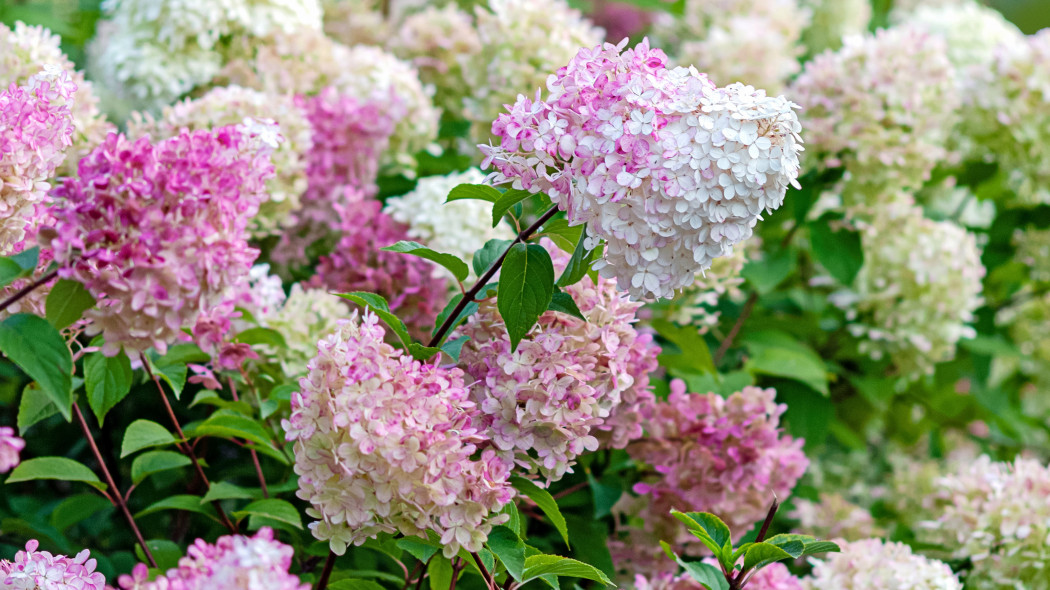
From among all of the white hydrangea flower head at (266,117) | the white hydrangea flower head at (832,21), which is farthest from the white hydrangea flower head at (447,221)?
the white hydrangea flower head at (832,21)

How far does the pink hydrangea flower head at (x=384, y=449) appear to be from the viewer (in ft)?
2.35

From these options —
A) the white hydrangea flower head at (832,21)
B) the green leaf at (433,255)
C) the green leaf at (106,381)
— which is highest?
the white hydrangea flower head at (832,21)

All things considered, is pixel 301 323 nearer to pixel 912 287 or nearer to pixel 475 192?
pixel 475 192

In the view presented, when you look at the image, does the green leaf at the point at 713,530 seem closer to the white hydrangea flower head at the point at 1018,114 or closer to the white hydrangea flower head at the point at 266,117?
the white hydrangea flower head at the point at 266,117

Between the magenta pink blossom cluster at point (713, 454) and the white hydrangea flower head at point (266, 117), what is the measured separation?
619mm

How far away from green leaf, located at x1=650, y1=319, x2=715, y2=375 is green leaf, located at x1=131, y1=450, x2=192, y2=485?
643 millimetres

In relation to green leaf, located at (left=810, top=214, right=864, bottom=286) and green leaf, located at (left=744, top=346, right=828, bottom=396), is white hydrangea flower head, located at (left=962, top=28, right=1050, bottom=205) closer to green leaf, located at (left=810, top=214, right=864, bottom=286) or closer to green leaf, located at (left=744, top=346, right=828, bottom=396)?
green leaf, located at (left=810, top=214, right=864, bottom=286)

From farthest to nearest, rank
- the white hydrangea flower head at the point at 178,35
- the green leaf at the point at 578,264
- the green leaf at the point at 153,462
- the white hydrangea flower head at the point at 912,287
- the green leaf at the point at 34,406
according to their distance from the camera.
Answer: the white hydrangea flower head at the point at 912,287 → the white hydrangea flower head at the point at 178,35 → the green leaf at the point at 153,462 → the green leaf at the point at 34,406 → the green leaf at the point at 578,264

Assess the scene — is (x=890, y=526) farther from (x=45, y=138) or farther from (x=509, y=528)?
(x=45, y=138)

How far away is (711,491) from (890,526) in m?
1.03

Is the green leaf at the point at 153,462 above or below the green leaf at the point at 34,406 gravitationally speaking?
below

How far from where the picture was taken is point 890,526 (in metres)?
1.93

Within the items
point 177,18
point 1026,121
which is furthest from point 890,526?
point 177,18

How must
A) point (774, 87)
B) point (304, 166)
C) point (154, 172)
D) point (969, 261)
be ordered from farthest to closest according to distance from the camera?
point (774, 87)
point (969, 261)
point (304, 166)
point (154, 172)
